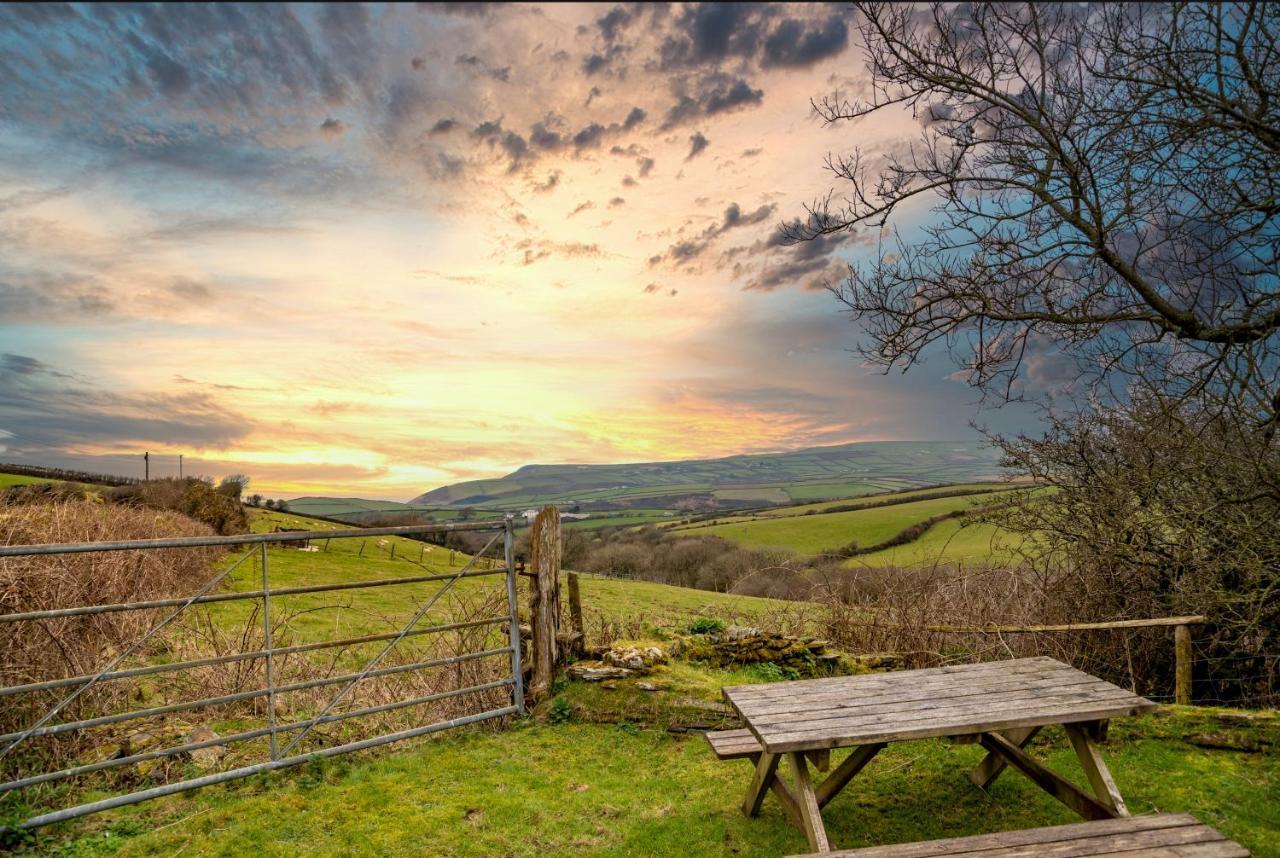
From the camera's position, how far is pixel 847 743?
359 cm

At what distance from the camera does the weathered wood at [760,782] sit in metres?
4.55

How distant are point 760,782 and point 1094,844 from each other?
196 centimetres

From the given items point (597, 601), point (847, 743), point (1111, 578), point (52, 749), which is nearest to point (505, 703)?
point (52, 749)

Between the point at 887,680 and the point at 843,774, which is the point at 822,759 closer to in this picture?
the point at 843,774

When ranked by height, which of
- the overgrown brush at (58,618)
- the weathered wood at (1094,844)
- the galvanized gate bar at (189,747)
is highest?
the overgrown brush at (58,618)

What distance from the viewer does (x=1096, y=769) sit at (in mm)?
4156

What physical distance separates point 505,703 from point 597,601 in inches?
608

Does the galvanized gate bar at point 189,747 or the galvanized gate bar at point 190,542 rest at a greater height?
the galvanized gate bar at point 190,542

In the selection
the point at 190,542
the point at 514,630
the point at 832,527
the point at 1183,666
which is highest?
the point at 190,542

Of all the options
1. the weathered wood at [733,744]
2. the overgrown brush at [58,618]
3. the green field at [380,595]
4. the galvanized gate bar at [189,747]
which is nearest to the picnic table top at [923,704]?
the weathered wood at [733,744]

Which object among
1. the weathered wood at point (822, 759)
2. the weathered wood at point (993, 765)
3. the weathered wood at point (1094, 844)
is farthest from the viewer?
the weathered wood at point (993, 765)

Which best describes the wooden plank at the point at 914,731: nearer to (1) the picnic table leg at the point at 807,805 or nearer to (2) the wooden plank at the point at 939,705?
(2) the wooden plank at the point at 939,705

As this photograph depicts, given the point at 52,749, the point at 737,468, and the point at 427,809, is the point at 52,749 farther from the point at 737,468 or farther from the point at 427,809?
the point at 737,468

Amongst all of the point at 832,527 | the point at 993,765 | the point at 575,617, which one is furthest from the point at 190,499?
the point at 832,527
